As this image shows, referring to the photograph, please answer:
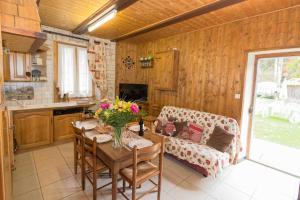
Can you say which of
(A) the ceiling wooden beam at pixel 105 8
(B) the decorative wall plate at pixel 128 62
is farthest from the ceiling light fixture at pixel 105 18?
(B) the decorative wall plate at pixel 128 62

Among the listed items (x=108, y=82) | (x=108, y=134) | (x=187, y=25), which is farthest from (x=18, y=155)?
(x=187, y=25)

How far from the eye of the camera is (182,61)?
159 inches

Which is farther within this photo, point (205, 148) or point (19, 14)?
point (205, 148)

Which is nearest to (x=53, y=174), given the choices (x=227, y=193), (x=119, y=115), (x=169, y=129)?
(x=119, y=115)

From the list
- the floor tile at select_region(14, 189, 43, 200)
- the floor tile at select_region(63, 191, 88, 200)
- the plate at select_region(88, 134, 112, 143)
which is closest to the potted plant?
the plate at select_region(88, 134, 112, 143)

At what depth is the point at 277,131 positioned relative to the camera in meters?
3.20

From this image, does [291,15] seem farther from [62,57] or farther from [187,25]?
[62,57]

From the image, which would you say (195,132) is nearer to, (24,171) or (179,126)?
(179,126)

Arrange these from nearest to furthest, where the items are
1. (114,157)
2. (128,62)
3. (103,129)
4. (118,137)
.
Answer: (114,157), (118,137), (103,129), (128,62)

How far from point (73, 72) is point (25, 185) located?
268 cm

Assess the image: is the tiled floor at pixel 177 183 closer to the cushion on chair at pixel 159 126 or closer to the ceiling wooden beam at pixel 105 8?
the cushion on chair at pixel 159 126

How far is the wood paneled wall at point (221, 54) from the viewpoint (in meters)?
2.60

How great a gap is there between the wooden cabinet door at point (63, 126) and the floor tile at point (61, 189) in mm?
1500

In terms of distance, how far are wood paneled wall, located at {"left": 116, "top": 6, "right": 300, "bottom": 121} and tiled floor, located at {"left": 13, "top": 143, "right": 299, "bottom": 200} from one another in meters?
1.08
